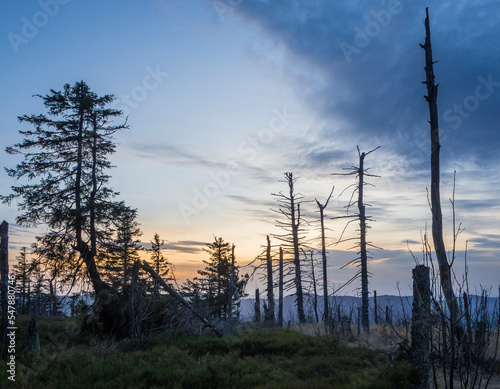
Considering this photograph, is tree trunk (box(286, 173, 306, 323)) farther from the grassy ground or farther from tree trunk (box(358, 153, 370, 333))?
the grassy ground

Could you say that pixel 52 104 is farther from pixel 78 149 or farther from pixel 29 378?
pixel 29 378

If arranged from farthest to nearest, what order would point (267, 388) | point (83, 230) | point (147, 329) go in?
point (83, 230)
point (147, 329)
point (267, 388)

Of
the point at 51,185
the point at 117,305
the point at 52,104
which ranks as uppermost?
the point at 52,104

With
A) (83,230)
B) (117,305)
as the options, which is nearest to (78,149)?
(83,230)

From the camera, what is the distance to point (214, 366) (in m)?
9.57

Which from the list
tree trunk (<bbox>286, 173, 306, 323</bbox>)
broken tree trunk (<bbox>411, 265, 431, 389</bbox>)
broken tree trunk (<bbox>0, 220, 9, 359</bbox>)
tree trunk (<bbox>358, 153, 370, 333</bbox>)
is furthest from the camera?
tree trunk (<bbox>286, 173, 306, 323</bbox>)

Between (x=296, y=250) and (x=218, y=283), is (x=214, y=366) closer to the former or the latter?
(x=296, y=250)

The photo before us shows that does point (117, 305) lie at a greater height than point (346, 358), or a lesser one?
greater

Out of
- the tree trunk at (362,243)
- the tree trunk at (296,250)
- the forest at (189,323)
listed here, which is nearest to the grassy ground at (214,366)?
the forest at (189,323)

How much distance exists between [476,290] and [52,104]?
23796mm

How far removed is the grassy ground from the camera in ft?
27.2

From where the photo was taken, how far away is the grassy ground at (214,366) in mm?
8289

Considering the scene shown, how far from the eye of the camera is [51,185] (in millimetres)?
21078

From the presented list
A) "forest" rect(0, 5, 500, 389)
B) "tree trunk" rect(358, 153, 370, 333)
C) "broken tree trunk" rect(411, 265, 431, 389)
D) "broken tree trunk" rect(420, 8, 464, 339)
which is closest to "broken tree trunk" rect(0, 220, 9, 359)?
"forest" rect(0, 5, 500, 389)
